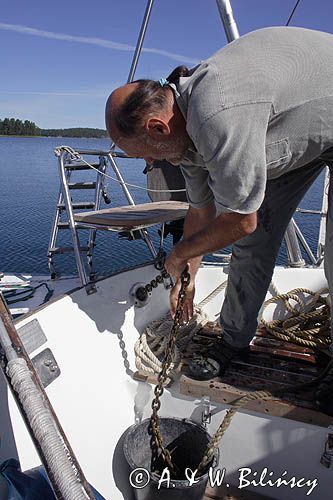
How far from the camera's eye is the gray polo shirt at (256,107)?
49.4 inches

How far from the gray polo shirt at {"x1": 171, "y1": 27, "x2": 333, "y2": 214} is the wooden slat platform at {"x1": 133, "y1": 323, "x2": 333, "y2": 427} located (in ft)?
2.96

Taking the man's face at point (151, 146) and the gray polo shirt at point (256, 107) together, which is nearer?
the gray polo shirt at point (256, 107)

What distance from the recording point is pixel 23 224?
9117 millimetres

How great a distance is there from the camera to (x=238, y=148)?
1252 mm

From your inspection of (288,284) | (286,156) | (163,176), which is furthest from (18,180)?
(286,156)

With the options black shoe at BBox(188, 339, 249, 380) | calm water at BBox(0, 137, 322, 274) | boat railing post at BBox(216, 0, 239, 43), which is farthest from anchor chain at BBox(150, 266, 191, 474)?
calm water at BBox(0, 137, 322, 274)

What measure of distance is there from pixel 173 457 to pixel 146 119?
60.2 inches

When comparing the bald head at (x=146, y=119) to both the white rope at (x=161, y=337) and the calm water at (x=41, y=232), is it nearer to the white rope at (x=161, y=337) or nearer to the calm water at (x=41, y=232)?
the white rope at (x=161, y=337)

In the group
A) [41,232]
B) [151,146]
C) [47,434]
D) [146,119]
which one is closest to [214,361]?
[151,146]

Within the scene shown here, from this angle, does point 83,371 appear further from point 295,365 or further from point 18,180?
point 18,180

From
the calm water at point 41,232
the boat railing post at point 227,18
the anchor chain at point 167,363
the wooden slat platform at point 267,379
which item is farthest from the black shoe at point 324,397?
the calm water at point 41,232

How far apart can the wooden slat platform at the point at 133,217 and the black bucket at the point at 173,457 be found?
94 cm

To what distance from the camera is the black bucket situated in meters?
1.72

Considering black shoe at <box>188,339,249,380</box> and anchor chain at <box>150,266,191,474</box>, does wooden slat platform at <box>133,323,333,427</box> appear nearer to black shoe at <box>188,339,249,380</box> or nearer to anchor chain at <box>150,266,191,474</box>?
black shoe at <box>188,339,249,380</box>
